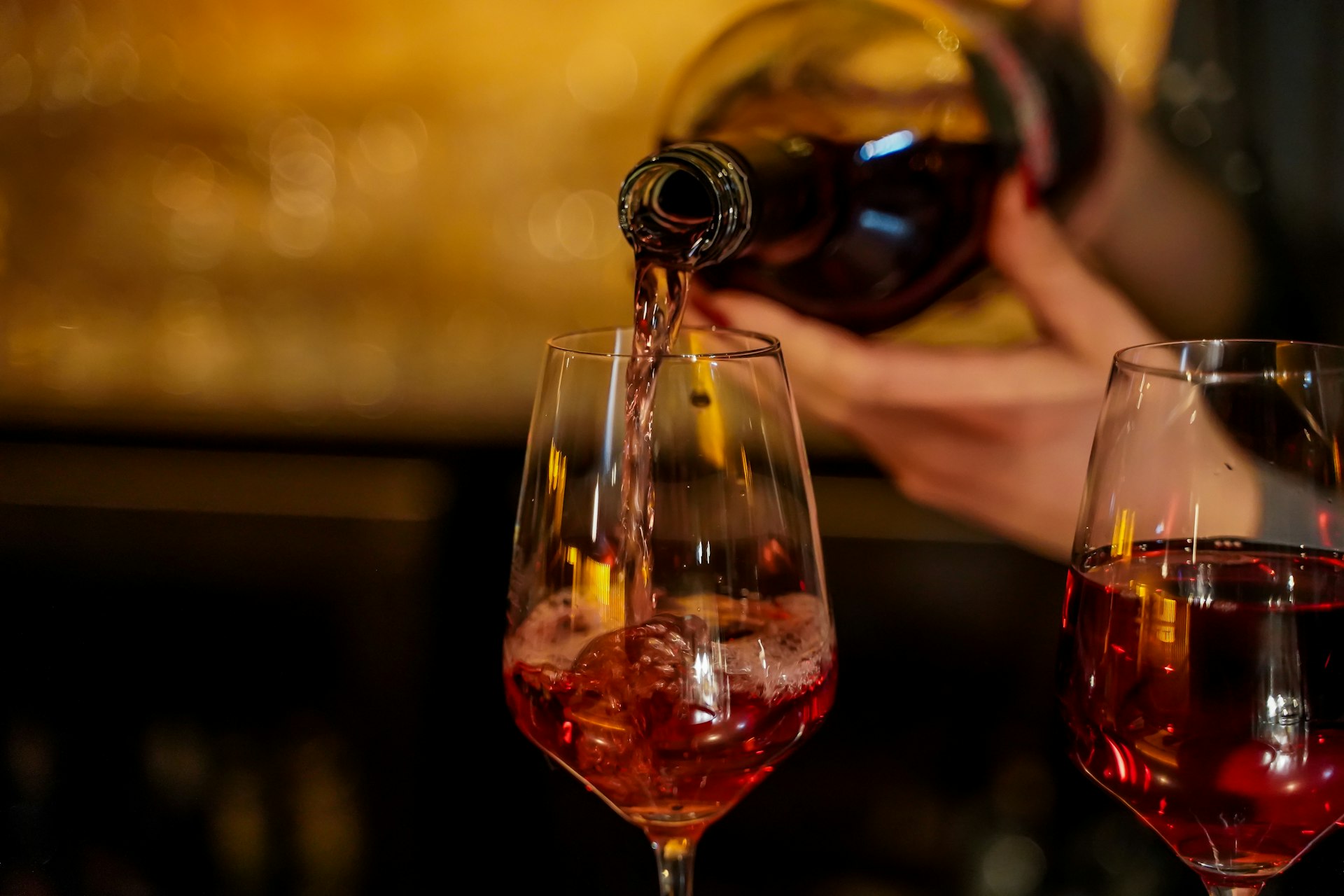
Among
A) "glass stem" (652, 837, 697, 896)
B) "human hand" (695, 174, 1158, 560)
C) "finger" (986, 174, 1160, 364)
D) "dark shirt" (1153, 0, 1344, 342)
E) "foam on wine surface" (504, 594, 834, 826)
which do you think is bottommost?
"glass stem" (652, 837, 697, 896)

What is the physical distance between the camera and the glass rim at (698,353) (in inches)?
19.3

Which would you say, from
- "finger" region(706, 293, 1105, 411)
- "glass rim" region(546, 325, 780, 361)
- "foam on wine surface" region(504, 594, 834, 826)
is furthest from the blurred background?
"glass rim" region(546, 325, 780, 361)

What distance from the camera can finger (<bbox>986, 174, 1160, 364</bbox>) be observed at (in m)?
0.92

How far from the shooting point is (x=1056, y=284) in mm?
999

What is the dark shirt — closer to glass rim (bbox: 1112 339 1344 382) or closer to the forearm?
the forearm

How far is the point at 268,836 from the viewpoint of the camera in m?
0.64

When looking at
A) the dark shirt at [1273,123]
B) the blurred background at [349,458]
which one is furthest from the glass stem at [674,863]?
the dark shirt at [1273,123]

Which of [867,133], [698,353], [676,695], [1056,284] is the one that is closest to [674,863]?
[676,695]

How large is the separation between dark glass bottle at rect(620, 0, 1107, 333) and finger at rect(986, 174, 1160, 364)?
2 cm

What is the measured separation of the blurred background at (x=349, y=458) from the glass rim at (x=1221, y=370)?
11.2 inches

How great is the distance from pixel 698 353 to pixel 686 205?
0.13m

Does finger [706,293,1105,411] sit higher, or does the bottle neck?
the bottle neck

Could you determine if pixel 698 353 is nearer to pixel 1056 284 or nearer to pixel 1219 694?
pixel 1219 694

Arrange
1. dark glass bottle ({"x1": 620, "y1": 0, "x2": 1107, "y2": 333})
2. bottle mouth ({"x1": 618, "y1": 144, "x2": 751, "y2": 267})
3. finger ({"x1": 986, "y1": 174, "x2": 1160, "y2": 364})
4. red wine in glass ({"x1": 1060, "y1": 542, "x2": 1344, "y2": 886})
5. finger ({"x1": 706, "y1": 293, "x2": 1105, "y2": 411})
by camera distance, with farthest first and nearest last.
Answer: finger ({"x1": 706, "y1": 293, "x2": 1105, "y2": 411}) → finger ({"x1": 986, "y1": 174, "x2": 1160, "y2": 364}) → dark glass bottle ({"x1": 620, "y1": 0, "x2": 1107, "y2": 333}) → bottle mouth ({"x1": 618, "y1": 144, "x2": 751, "y2": 267}) → red wine in glass ({"x1": 1060, "y1": 542, "x2": 1344, "y2": 886})
